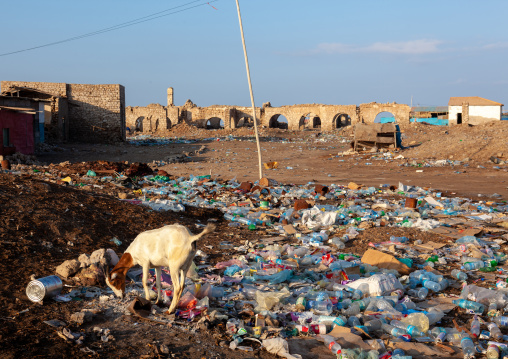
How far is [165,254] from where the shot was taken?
145 inches

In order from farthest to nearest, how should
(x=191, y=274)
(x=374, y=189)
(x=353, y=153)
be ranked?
(x=353, y=153) < (x=374, y=189) < (x=191, y=274)

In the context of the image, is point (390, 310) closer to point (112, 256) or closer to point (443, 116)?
point (112, 256)

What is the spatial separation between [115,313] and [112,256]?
43.9 inches

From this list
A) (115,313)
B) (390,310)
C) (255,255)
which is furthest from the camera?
(255,255)

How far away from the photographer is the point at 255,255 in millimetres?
5824

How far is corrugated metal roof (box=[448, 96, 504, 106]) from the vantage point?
122 feet

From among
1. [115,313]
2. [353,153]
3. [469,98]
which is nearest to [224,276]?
[115,313]

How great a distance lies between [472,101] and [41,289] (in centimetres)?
4022

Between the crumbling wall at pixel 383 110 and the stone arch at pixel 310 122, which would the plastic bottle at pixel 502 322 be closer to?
the crumbling wall at pixel 383 110

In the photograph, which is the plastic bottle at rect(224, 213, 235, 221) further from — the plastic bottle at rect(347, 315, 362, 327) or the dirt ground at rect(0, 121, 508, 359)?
the plastic bottle at rect(347, 315, 362, 327)

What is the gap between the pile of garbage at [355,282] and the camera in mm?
3668

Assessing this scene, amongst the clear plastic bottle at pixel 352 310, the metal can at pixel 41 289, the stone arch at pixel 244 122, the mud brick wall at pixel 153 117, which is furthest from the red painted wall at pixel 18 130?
the stone arch at pixel 244 122

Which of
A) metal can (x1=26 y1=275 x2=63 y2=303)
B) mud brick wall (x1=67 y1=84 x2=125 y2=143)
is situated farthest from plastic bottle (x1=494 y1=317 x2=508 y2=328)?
mud brick wall (x1=67 y1=84 x2=125 y2=143)

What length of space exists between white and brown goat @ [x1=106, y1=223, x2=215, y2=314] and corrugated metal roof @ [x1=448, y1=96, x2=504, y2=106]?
37.8m
